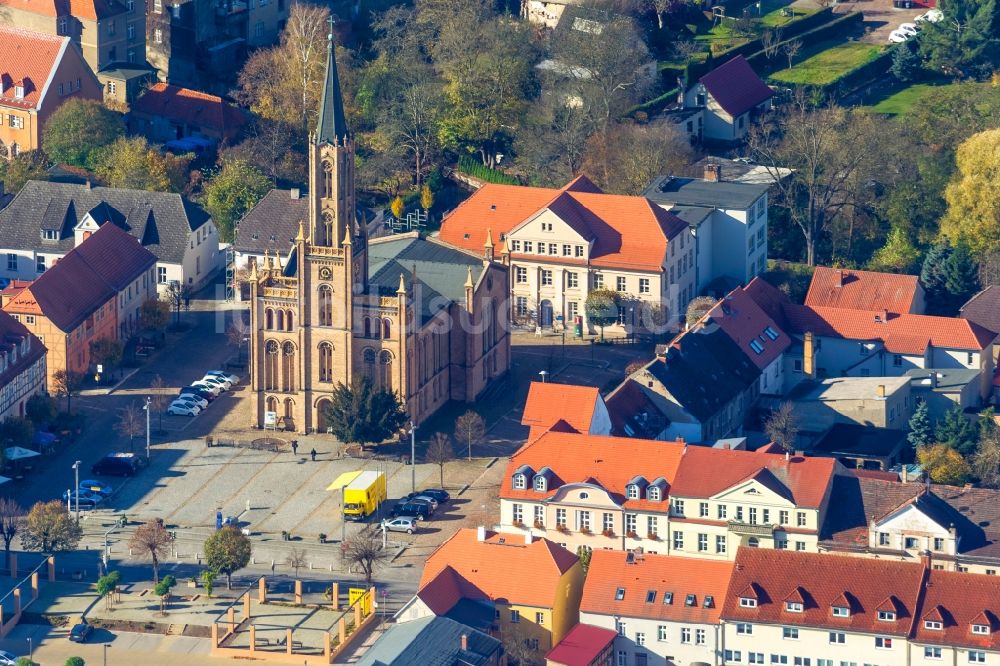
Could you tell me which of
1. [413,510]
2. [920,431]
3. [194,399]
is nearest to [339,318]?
[194,399]

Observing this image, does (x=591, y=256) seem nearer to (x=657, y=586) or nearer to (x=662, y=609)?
(x=657, y=586)

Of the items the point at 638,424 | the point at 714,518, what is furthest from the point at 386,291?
the point at 714,518

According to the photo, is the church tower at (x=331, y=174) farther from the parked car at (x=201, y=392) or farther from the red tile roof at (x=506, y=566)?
the red tile roof at (x=506, y=566)

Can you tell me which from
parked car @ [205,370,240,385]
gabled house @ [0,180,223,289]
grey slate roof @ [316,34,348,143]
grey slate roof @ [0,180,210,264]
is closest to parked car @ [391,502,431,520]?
parked car @ [205,370,240,385]

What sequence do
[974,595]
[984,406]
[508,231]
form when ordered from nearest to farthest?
[974,595]
[984,406]
[508,231]

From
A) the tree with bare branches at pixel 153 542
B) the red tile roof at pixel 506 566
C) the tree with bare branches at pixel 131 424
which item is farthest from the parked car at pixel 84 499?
the red tile roof at pixel 506 566

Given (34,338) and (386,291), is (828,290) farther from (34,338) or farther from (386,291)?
(34,338)

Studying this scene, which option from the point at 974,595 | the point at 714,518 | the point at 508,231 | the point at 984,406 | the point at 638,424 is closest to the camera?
the point at 974,595
